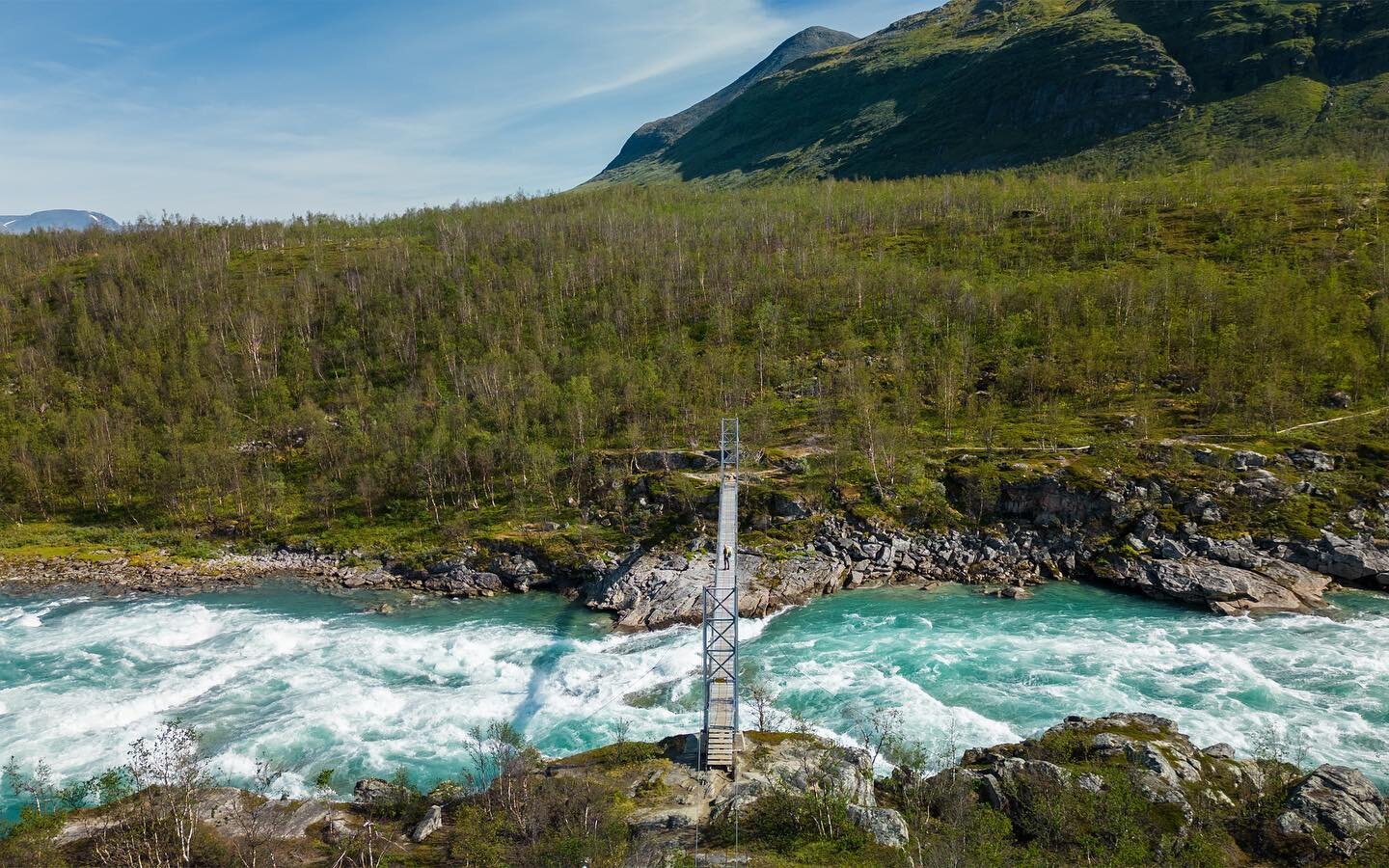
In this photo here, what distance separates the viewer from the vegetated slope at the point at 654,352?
82438mm

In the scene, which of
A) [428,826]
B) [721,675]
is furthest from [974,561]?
[428,826]

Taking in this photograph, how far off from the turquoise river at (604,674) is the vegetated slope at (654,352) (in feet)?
49.5

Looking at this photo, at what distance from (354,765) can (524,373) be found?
7319 cm

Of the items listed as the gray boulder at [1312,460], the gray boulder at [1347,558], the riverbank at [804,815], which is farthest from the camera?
the gray boulder at [1312,460]

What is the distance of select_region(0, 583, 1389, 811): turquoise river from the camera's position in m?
40.6

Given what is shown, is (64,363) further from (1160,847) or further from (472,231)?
(1160,847)

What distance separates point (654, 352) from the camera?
114938 mm

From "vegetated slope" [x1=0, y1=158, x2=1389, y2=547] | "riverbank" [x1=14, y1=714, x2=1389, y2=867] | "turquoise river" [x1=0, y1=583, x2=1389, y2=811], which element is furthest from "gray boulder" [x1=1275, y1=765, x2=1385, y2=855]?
"vegetated slope" [x1=0, y1=158, x2=1389, y2=547]

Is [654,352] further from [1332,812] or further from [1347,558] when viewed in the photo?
[1332,812]

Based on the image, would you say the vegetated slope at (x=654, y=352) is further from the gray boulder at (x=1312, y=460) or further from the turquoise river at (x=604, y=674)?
the turquoise river at (x=604, y=674)

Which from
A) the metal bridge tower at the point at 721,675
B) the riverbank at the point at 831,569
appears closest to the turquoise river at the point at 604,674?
the riverbank at the point at 831,569

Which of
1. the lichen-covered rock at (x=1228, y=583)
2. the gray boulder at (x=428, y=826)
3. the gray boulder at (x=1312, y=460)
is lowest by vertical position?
the lichen-covered rock at (x=1228, y=583)

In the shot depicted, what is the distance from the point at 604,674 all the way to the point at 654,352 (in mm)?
72159

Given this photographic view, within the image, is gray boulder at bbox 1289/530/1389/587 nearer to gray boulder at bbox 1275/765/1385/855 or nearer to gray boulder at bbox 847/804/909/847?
gray boulder at bbox 1275/765/1385/855
